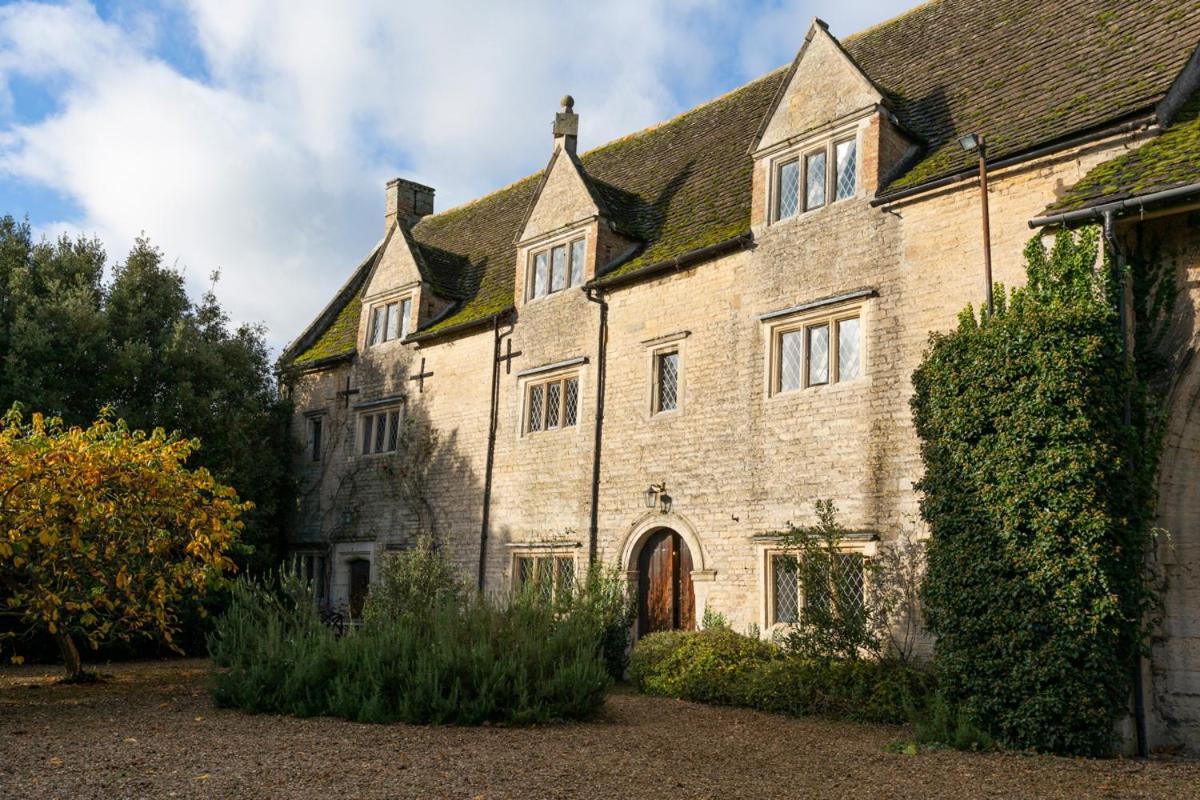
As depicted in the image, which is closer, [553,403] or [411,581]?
[411,581]

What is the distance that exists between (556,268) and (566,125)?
308 centimetres

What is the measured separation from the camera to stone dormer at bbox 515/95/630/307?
16297mm

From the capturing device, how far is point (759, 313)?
44.8 feet

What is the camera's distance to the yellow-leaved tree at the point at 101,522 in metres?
10.4

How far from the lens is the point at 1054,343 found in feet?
30.7

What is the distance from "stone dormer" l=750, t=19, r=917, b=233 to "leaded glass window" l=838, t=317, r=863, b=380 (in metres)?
1.68

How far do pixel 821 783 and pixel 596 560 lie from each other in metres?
7.63

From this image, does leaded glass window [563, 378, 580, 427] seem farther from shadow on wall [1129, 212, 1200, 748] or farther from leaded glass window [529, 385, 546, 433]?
shadow on wall [1129, 212, 1200, 748]

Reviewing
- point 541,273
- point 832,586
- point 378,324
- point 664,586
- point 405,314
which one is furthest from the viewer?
point 378,324

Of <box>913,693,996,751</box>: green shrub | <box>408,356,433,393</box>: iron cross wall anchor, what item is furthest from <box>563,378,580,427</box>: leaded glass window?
<box>913,693,996,751</box>: green shrub

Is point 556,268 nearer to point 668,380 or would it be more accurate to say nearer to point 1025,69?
point 668,380

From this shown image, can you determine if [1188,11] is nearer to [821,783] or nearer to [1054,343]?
[1054,343]

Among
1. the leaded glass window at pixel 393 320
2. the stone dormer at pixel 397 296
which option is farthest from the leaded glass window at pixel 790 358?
the leaded glass window at pixel 393 320

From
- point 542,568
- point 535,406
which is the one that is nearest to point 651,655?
point 542,568
